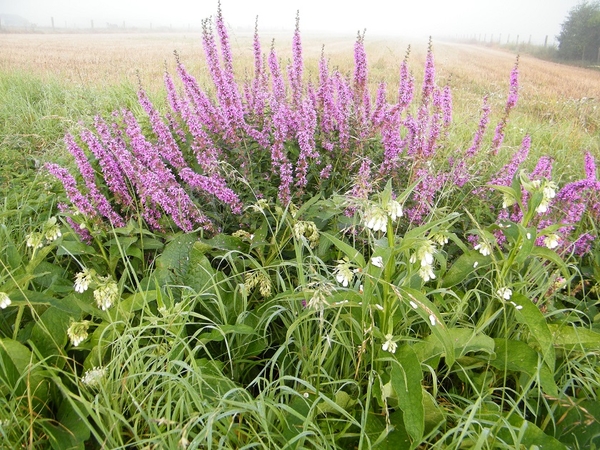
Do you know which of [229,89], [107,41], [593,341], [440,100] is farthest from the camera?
[107,41]

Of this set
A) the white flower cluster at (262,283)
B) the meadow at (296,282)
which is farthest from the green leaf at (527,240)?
the white flower cluster at (262,283)

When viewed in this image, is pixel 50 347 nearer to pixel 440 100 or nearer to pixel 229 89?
pixel 229 89

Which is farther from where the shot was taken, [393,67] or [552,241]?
[393,67]

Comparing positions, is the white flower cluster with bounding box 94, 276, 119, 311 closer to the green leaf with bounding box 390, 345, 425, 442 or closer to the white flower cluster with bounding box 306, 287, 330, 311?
the white flower cluster with bounding box 306, 287, 330, 311

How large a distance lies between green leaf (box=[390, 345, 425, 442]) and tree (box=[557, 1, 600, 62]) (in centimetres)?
515

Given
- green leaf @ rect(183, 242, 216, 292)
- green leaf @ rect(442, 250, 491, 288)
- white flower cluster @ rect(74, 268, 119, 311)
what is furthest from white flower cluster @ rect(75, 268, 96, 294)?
green leaf @ rect(442, 250, 491, 288)

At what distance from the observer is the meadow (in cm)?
127

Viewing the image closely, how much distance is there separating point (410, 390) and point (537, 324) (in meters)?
0.51

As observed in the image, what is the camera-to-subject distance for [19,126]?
4.50m

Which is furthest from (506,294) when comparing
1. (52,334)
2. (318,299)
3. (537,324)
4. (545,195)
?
(52,334)

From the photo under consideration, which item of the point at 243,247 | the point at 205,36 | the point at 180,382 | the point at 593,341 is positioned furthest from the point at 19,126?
the point at 593,341

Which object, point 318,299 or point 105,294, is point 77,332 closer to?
point 105,294

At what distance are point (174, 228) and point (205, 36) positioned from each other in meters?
1.06

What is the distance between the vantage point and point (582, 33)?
4727 millimetres
